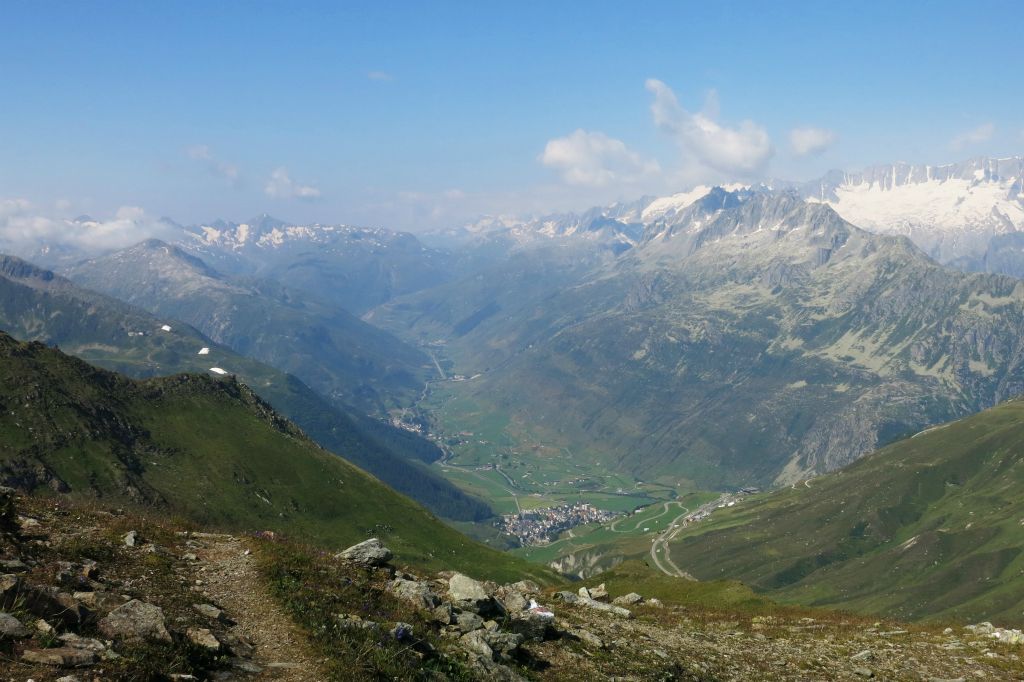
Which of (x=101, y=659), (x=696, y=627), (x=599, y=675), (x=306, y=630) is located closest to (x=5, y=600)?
(x=101, y=659)

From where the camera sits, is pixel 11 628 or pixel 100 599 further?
pixel 100 599

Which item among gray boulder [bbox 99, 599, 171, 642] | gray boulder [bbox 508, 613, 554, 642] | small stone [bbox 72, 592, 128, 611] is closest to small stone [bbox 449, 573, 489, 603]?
gray boulder [bbox 508, 613, 554, 642]

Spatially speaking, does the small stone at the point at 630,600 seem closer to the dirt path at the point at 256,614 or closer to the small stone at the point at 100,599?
the dirt path at the point at 256,614

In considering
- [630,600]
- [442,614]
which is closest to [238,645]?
[442,614]

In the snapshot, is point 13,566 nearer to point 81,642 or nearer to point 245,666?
point 81,642

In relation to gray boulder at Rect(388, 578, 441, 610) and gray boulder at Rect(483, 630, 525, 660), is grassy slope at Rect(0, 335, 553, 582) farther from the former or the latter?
gray boulder at Rect(483, 630, 525, 660)

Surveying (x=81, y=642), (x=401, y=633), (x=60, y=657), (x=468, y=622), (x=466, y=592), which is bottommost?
(x=466, y=592)
